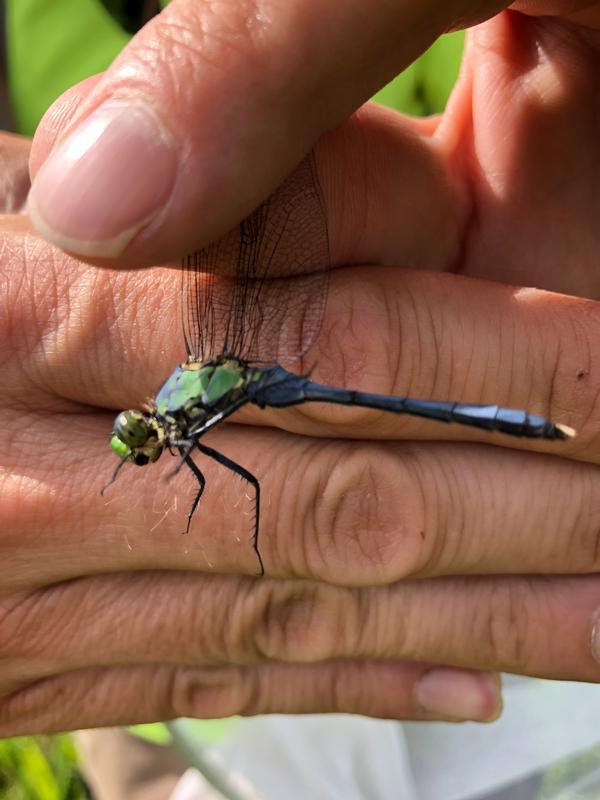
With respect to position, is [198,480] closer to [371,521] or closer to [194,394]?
[194,394]

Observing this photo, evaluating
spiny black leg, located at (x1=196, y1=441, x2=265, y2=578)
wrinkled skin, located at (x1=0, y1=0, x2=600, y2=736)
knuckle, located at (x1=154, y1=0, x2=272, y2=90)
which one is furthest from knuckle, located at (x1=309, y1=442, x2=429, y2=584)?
knuckle, located at (x1=154, y1=0, x2=272, y2=90)

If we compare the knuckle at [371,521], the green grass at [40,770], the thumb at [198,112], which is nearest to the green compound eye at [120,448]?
the knuckle at [371,521]

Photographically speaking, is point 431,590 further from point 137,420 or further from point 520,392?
point 137,420

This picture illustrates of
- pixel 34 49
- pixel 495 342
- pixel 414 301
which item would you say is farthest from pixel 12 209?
pixel 495 342

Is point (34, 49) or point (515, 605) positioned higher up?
point (34, 49)

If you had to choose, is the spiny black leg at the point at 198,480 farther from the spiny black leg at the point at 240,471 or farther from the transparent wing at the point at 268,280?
the transparent wing at the point at 268,280

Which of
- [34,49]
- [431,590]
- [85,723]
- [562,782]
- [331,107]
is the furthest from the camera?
[562,782]
